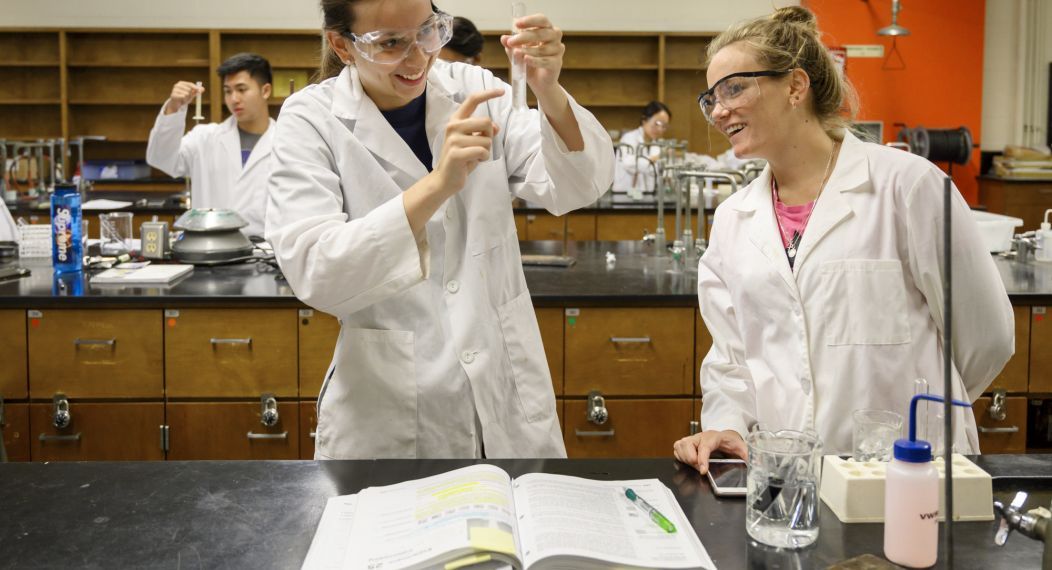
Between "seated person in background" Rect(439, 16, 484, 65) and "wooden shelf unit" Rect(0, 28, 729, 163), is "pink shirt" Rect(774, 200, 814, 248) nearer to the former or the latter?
"seated person in background" Rect(439, 16, 484, 65)

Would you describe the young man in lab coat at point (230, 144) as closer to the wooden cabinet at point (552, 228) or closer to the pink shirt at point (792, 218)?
the wooden cabinet at point (552, 228)

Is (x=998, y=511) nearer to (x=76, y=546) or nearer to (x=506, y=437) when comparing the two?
(x=506, y=437)

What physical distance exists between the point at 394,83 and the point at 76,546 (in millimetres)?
872

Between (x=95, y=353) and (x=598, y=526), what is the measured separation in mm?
2264

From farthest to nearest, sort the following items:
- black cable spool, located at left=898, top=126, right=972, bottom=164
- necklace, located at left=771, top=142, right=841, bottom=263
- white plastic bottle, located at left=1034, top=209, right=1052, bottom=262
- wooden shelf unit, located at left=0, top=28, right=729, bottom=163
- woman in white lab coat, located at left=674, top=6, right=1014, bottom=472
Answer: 1. wooden shelf unit, located at left=0, top=28, right=729, bottom=163
2. black cable spool, located at left=898, top=126, right=972, bottom=164
3. white plastic bottle, located at left=1034, top=209, right=1052, bottom=262
4. necklace, located at left=771, top=142, right=841, bottom=263
5. woman in white lab coat, located at left=674, top=6, right=1014, bottom=472

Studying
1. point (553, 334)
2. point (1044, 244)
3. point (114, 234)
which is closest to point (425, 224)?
point (553, 334)

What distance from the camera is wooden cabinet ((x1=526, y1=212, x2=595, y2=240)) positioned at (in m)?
6.06

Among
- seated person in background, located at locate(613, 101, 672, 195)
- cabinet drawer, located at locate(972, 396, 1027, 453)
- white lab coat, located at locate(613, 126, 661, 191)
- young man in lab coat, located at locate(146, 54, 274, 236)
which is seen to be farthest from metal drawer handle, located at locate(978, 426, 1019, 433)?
white lab coat, located at locate(613, 126, 661, 191)

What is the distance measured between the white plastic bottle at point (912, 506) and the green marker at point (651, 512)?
261 millimetres

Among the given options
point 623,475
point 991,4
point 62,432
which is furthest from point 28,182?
point 991,4

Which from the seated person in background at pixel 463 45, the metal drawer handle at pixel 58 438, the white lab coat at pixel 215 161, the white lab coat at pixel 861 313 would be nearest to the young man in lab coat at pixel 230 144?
the white lab coat at pixel 215 161

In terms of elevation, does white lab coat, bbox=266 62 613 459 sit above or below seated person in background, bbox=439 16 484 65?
below

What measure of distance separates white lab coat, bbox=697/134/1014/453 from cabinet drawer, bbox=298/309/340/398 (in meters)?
1.54

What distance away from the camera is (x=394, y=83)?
1.70 metres
